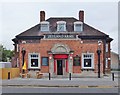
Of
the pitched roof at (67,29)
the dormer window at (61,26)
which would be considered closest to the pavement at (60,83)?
the pitched roof at (67,29)

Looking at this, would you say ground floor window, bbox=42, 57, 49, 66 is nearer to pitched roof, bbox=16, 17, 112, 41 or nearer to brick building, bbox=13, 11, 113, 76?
brick building, bbox=13, 11, 113, 76

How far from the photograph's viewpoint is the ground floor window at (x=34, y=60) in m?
43.1

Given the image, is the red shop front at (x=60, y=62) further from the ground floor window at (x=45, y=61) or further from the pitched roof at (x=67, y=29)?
the pitched roof at (x=67, y=29)

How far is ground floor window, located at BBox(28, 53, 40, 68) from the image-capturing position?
43.1 m

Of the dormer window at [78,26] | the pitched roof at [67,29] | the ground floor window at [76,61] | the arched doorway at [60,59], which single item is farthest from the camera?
the dormer window at [78,26]

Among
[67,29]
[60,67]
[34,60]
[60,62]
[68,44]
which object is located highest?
[67,29]

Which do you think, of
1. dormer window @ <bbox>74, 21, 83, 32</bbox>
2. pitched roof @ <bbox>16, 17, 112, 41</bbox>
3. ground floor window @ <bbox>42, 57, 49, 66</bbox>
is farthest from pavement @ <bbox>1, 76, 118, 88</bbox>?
dormer window @ <bbox>74, 21, 83, 32</bbox>

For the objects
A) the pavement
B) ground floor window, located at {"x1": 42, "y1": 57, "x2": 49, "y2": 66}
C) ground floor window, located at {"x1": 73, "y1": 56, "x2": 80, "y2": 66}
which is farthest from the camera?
ground floor window, located at {"x1": 42, "y1": 57, "x2": 49, "y2": 66}

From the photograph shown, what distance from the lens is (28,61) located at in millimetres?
43125

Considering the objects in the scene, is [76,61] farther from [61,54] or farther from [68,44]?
[68,44]

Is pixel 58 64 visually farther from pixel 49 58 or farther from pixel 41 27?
pixel 41 27

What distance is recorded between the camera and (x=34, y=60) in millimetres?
43250

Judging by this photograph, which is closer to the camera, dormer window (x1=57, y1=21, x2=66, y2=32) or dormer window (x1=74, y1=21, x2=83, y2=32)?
dormer window (x1=57, y1=21, x2=66, y2=32)

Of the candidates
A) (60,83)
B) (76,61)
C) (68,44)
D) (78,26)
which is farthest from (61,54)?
(60,83)
